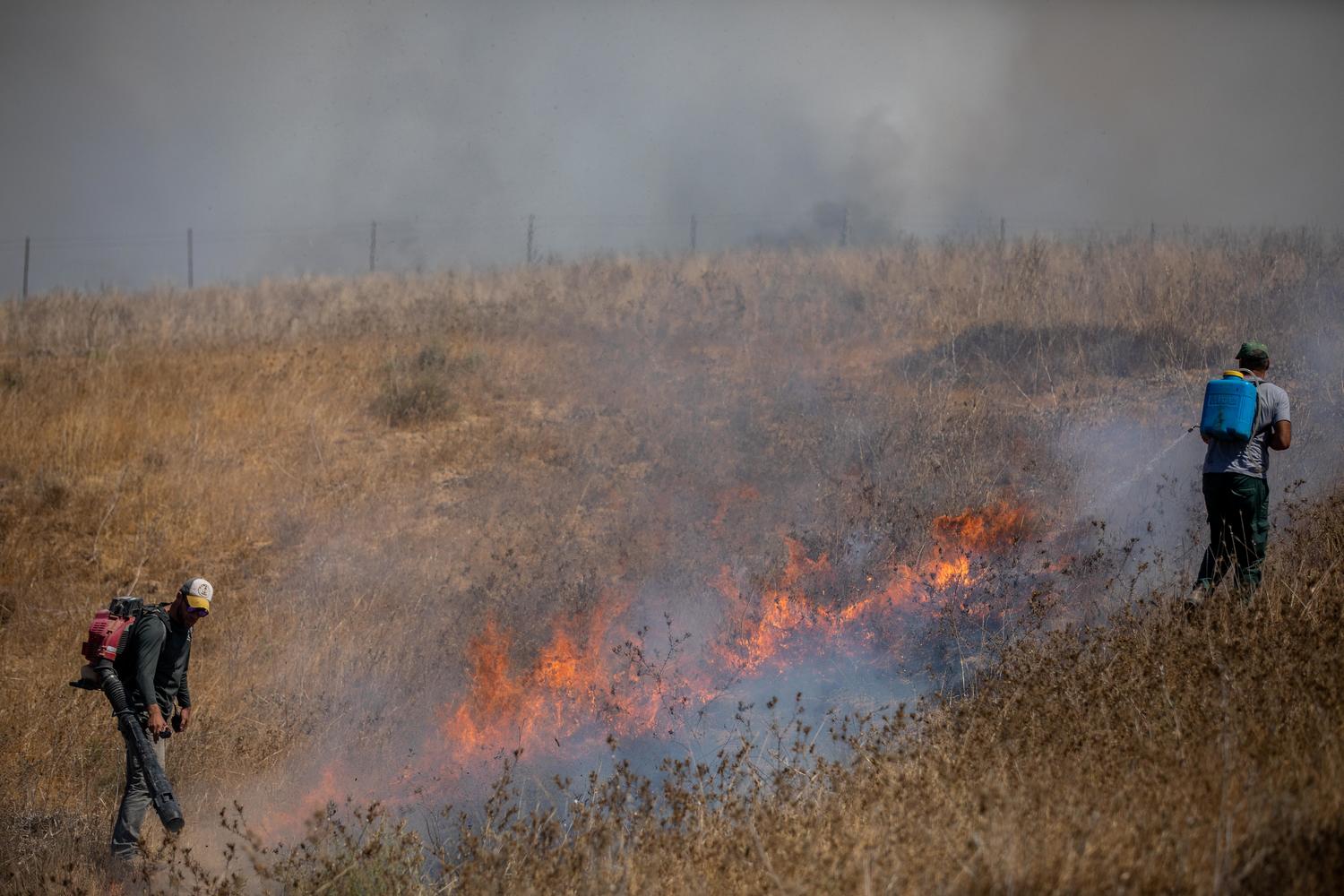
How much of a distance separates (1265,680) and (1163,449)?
16.3ft

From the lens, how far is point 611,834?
15.6 ft

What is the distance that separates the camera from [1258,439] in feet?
19.7

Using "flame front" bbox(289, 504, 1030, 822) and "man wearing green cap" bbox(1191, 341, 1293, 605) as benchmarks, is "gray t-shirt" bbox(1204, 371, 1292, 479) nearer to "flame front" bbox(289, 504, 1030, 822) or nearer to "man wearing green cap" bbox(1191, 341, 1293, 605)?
"man wearing green cap" bbox(1191, 341, 1293, 605)

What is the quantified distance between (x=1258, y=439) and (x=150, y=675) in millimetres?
6762

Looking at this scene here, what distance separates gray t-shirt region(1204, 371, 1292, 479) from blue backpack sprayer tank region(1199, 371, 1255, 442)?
8 centimetres

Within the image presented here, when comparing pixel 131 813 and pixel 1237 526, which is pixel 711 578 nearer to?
pixel 1237 526

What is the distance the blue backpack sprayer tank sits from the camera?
5855mm

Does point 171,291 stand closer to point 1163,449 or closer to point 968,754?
point 1163,449

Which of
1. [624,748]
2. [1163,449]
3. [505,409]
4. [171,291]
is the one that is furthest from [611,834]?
[171,291]

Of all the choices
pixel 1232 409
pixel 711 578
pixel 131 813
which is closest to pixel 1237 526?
pixel 1232 409

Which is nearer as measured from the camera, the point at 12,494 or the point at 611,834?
the point at 611,834

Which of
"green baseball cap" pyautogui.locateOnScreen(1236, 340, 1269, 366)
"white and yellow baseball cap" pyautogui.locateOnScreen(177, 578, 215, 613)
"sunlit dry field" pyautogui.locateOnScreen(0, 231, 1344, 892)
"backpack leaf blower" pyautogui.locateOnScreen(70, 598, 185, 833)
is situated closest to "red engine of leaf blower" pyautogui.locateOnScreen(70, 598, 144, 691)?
"backpack leaf blower" pyautogui.locateOnScreen(70, 598, 185, 833)

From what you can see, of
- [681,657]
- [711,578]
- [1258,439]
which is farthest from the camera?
[711,578]

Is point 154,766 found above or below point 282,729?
above
